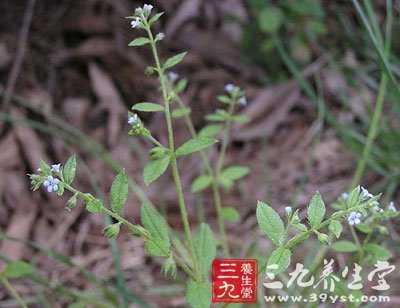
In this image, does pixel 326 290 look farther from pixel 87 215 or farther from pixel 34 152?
pixel 34 152

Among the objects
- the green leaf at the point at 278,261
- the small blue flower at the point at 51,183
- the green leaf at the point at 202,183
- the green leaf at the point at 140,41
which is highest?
the green leaf at the point at 140,41

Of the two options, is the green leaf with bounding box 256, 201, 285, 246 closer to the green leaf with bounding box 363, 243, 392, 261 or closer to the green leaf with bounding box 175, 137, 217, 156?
the green leaf with bounding box 175, 137, 217, 156

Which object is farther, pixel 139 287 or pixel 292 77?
pixel 292 77

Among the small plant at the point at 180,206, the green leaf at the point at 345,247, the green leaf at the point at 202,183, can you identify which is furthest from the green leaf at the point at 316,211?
the green leaf at the point at 202,183

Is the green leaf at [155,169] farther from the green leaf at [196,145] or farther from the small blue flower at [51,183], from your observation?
the small blue flower at [51,183]

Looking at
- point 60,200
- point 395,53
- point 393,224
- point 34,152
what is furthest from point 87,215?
point 395,53

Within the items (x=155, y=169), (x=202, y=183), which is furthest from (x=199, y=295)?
(x=202, y=183)
